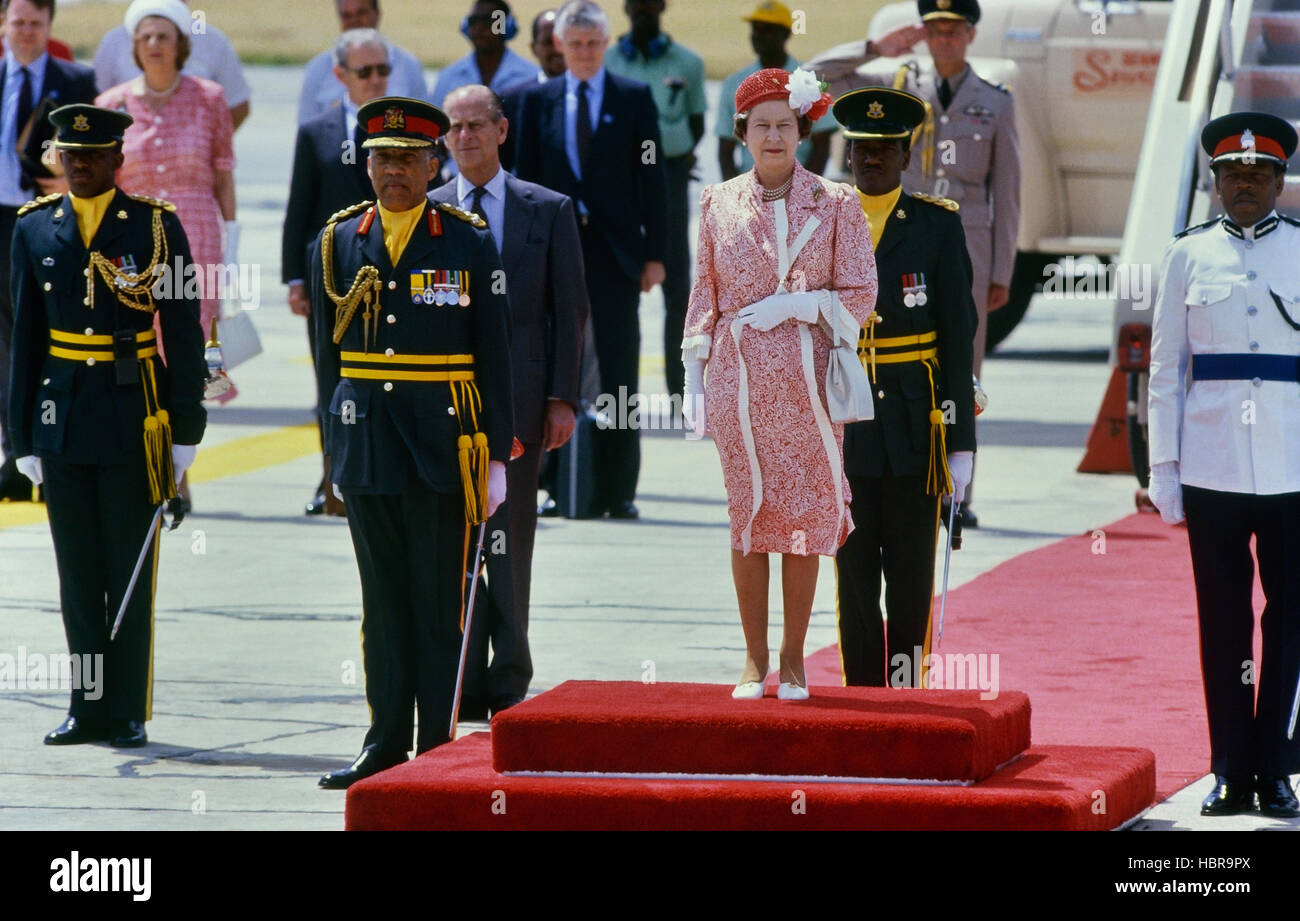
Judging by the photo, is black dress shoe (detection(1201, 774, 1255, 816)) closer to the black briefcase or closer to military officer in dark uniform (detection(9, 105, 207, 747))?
military officer in dark uniform (detection(9, 105, 207, 747))

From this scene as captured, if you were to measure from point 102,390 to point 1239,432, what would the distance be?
329 centimetres

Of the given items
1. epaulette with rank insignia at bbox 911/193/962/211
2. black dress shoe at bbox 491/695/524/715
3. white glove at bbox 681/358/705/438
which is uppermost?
epaulette with rank insignia at bbox 911/193/962/211

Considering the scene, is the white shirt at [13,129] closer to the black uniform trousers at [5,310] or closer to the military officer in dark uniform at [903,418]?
the black uniform trousers at [5,310]

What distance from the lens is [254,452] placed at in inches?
554

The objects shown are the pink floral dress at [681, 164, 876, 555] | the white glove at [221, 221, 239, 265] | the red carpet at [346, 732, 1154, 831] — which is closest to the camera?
the red carpet at [346, 732, 1154, 831]

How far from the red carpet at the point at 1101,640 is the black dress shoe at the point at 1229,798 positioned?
0.61ft

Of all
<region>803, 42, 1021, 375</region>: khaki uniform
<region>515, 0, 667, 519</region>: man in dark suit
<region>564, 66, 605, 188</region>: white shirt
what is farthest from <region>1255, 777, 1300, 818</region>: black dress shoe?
<region>564, 66, 605, 188</region>: white shirt

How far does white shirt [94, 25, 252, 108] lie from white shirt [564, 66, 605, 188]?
2.14 metres

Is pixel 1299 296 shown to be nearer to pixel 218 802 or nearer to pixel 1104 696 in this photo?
pixel 1104 696

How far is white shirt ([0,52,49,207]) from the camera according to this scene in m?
12.1

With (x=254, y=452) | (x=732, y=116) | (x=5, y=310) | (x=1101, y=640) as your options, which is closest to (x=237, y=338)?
(x=5, y=310)

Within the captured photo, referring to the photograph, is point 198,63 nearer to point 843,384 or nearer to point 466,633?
point 466,633

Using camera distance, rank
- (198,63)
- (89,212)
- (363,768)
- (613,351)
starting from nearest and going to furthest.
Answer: (363,768)
(89,212)
(613,351)
(198,63)
